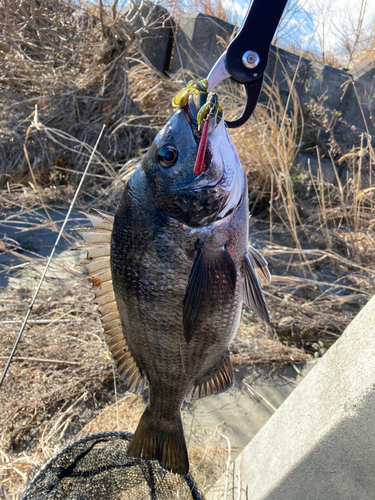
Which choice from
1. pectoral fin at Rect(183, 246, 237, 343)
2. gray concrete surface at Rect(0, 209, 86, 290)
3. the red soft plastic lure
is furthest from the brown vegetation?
pectoral fin at Rect(183, 246, 237, 343)

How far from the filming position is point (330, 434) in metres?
1.27

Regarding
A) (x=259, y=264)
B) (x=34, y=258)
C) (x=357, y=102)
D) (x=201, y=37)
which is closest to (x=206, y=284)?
(x=259, y=264)

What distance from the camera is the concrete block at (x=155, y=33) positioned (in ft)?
22.0

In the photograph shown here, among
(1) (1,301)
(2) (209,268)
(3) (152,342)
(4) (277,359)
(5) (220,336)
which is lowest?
(1) (1,301)

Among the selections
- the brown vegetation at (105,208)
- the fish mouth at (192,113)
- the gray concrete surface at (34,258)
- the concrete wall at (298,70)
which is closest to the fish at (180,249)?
the fish mouth at (192,113)

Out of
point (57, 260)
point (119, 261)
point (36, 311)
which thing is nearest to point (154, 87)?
point (57, 260)

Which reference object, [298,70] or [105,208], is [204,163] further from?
[298,70]

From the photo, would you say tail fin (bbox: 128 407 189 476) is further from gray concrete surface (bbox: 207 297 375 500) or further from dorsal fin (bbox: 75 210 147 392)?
gray concrete surface (bbox: 207 297 375 500)

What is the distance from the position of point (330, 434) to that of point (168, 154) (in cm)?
114

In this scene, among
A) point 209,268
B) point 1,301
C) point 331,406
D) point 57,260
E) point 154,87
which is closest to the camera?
point 209,268

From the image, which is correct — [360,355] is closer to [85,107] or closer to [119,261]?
[119,261]

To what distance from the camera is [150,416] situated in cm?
133

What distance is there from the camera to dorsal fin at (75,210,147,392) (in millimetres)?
1219

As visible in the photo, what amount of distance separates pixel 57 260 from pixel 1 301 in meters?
0.96
